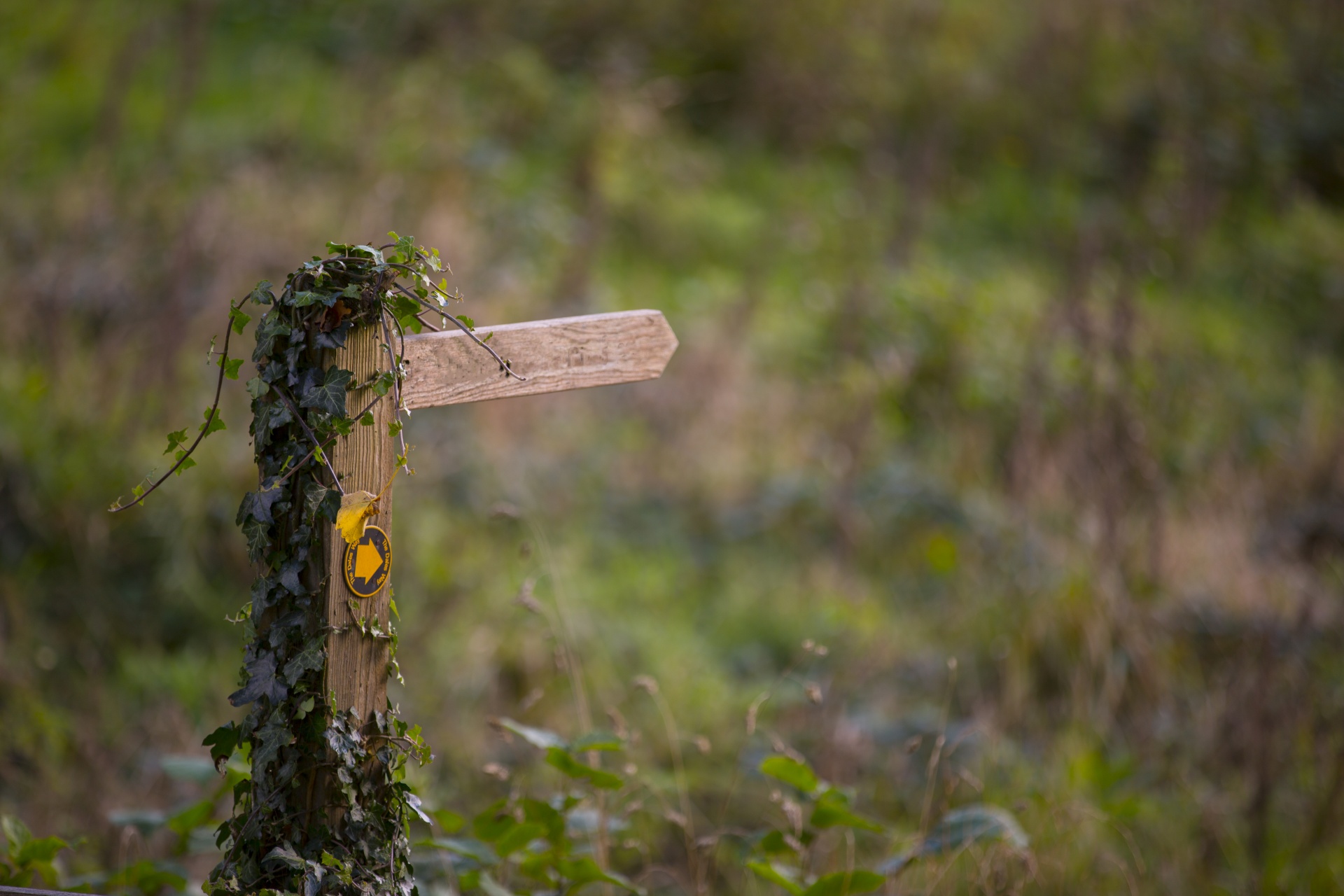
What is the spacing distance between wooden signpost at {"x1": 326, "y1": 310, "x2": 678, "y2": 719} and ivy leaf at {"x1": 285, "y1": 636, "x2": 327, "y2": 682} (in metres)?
0.02

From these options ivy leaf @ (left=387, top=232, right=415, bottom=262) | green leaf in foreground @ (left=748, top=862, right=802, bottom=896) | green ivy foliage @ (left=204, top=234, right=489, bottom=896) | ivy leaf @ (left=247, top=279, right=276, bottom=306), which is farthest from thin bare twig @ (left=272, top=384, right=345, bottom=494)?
green leaf in foreground @ (left=748, top=862, right=802, bottom=896)

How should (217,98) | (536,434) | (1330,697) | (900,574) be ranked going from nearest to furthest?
(1330,697) < (900,574) < (536,434) < (217,98)

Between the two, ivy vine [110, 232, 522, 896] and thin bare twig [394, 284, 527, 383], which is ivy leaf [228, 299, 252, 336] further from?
thin bare twig [394, 284, 527, 383]

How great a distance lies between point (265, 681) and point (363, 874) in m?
0.28

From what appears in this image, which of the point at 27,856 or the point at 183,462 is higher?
the point at 183,462

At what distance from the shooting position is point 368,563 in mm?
1299

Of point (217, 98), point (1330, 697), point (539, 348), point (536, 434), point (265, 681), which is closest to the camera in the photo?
point (265, 681)

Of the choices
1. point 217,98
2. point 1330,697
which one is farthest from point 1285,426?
point 217,98

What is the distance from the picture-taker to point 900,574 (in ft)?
13.6

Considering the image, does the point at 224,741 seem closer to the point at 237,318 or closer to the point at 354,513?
the point at 354,513

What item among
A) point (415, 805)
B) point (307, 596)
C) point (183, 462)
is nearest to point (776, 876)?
point (415, 805)

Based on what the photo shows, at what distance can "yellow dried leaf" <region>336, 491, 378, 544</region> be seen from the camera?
1250 millimetres

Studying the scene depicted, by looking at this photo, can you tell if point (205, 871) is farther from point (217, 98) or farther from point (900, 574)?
point (217, 98)

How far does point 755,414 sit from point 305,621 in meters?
3.82
